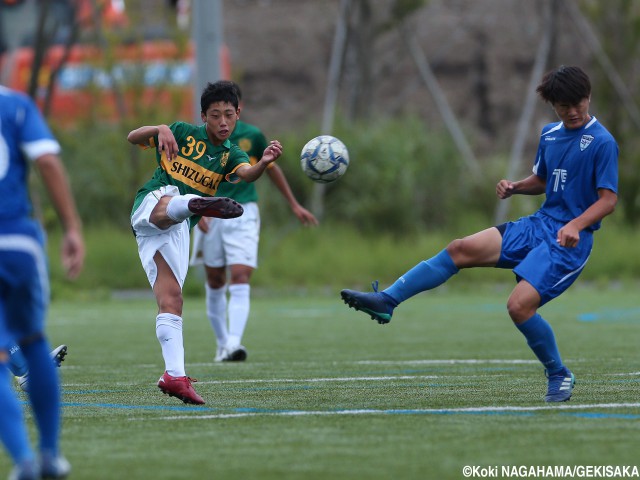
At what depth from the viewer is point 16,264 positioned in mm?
5145

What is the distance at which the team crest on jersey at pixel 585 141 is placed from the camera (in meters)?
7.72

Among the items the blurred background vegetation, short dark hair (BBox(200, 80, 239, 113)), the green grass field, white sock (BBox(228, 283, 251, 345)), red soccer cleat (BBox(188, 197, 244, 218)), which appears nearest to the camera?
the green grass field

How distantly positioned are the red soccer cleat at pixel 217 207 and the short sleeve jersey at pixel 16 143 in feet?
7.35

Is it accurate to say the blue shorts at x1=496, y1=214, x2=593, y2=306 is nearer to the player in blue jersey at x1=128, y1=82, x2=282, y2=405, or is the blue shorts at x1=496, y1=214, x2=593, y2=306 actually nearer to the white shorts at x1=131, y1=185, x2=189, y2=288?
the player in blue jersey at x1=128, y1=82, x2=282, y2=405

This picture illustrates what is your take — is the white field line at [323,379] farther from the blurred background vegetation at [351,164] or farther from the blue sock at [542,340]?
the blurred background vegetation at [351,164]

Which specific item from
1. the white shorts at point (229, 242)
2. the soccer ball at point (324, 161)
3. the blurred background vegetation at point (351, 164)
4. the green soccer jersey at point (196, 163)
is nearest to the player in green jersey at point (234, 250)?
the white shorts at point (229, 242)

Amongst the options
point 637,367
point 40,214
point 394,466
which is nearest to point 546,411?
point 394,466

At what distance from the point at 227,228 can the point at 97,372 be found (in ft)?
7.28

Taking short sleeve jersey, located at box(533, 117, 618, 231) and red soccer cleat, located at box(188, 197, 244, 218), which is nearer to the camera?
red soccer cleat, located at box(188, 197, 244, 218)

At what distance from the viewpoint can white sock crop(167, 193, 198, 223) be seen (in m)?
7.68

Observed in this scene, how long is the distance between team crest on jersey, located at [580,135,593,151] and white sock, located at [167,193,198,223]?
2.34 m

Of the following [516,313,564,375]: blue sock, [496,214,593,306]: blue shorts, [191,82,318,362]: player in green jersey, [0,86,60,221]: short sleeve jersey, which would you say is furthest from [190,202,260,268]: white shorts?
[0,86,60,221]: short sleeve jersey

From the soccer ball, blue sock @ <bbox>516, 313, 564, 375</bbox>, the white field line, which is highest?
the soccer ball

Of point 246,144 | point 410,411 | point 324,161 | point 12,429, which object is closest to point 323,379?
point 324,161
